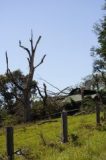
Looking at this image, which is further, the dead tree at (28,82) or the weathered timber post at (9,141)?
the dead tree at (28,82)

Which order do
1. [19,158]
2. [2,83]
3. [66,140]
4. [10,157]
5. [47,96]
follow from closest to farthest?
[10,157] < [19,158] < [66,140] < [47,96] < [2,83]

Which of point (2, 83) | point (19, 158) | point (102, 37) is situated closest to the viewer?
point (19, 158)

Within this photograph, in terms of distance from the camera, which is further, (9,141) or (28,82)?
(28,82)

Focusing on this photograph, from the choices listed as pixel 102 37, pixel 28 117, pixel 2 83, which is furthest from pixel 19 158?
pixel 2 83

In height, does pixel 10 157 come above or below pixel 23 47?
below

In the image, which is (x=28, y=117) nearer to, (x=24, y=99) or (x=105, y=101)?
(x=24, y=99)

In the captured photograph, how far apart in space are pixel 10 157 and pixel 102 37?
15.8 metres

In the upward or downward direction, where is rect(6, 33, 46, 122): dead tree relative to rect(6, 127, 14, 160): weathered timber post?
upward

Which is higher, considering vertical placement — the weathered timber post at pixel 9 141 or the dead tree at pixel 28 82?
the dead tree at pixel 28 82

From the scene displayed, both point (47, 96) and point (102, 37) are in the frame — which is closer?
point (102, 37)

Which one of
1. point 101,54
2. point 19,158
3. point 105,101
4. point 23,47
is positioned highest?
point 23,47

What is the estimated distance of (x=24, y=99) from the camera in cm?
4953

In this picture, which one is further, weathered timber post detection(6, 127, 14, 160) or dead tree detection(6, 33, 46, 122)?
dead tree detection(6, 33, 46, 122)

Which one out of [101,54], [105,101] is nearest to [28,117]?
[105,101]
